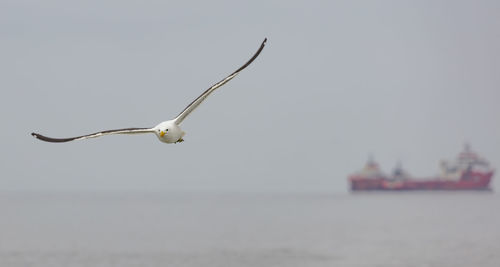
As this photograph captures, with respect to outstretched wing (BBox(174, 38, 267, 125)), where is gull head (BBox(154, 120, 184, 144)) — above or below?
below

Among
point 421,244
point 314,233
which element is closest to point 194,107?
point 421,244

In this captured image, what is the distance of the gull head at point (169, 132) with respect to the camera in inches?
872

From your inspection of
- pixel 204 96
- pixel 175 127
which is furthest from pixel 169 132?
pixel 204 96

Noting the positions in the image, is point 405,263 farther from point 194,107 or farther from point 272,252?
point 194,107

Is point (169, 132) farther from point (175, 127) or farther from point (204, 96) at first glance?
point (204, 96)

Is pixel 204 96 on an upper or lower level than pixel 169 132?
upper

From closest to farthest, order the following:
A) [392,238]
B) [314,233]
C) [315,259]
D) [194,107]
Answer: [194,107], [315,259], [392,238], [314,233]

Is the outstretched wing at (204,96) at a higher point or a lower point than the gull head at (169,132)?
higher

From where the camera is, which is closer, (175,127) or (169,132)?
(169,132)

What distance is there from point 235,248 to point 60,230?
60128 mm

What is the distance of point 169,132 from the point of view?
2227cm

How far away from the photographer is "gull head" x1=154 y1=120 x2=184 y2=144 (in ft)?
72.7

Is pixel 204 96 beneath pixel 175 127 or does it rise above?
above

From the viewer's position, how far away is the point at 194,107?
75.5 feet
